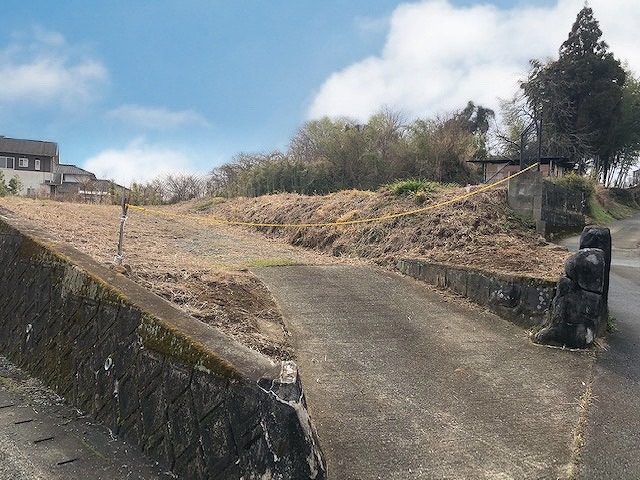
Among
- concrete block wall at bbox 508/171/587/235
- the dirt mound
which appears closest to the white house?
the dirt mound

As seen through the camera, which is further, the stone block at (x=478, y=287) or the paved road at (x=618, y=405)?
the stone block at (x=478, y=287)

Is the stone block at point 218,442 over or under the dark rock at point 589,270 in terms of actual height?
under

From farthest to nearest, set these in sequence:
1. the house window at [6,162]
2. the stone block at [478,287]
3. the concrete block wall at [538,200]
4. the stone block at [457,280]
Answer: the house window at [6,162] < the concrete block wall at [538,200] < the stone block at [457,280] < the stone block at [478,287]

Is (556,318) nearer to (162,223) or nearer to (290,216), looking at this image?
(290,216)

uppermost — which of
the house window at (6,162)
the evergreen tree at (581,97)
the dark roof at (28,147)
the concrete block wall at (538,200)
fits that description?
the evergreen tree at (581,97)

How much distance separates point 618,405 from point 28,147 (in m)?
59.4

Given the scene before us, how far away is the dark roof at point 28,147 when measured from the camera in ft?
172

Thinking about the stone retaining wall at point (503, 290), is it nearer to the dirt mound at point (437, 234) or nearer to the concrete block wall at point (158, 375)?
the dirt mound at point (437, 234)

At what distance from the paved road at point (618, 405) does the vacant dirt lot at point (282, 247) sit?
105cm

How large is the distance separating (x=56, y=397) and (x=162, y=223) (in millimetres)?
11752

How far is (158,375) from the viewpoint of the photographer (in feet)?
11.8

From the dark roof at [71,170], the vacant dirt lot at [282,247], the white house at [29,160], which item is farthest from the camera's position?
the dark roof at [71,170]

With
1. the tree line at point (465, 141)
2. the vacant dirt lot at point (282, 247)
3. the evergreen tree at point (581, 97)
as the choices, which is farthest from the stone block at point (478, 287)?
the evergreen tree at point (581, 97)

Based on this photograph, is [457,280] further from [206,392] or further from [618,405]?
[206,392]
